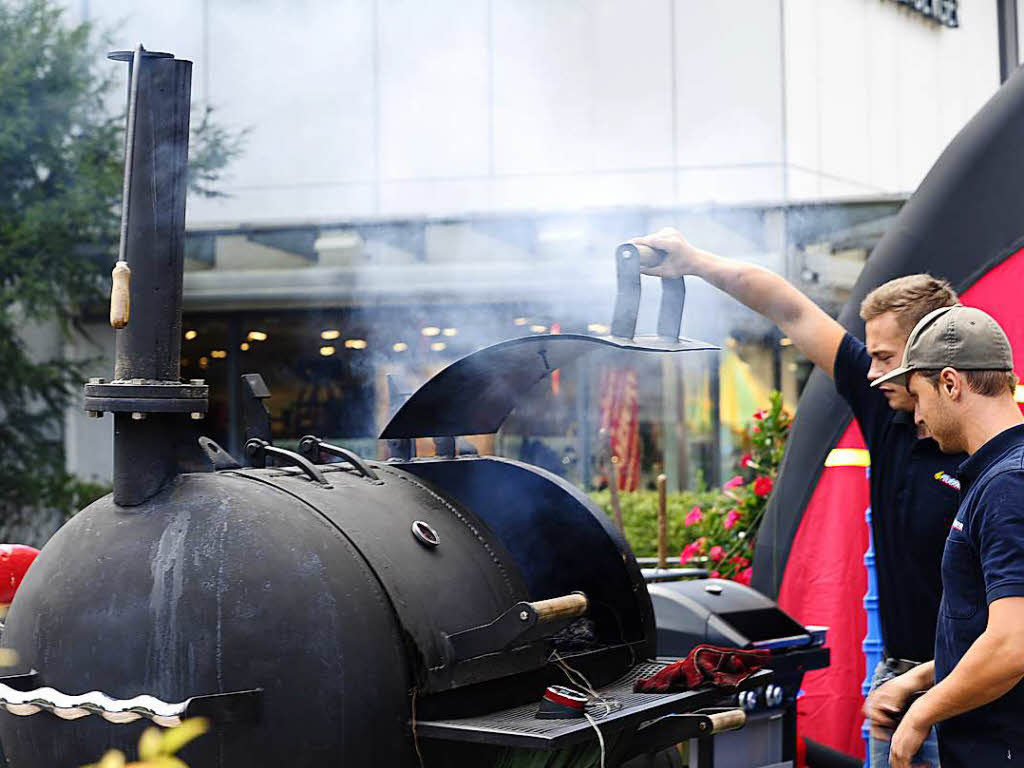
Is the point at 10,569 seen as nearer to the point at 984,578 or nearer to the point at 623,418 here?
the point at 984,578

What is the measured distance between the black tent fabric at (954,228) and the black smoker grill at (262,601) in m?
2.25

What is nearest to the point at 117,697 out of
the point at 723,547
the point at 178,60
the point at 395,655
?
the point at 395,655

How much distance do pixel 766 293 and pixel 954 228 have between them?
65.6 inches

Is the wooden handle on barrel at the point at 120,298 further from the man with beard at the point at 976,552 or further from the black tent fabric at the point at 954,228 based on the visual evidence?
the black tent fabric at the point at 954,228

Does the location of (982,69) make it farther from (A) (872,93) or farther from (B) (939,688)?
(B) (939,688)

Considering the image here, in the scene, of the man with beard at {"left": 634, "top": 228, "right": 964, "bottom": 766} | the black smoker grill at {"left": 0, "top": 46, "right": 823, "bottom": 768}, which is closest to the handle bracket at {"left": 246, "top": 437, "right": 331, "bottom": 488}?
the black smoker grill at {"left": 0, "top": 46, "right": 823, "bottom": 768}

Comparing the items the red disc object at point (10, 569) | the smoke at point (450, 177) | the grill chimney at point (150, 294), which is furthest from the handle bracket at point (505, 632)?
the smoke at point (450, 177)

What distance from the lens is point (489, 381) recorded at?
3.14 metres

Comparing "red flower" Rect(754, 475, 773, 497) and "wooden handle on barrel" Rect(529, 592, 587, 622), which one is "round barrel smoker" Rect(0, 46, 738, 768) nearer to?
"wooden handle on barrel" Rect(529, 592, 587, 622)

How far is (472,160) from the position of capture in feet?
32.1

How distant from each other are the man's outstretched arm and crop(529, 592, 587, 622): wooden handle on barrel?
1.02 meters

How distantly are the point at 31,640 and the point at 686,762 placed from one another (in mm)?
2312

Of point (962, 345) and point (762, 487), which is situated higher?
point (962, 345)

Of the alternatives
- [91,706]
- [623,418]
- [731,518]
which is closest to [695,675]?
[91,706]
